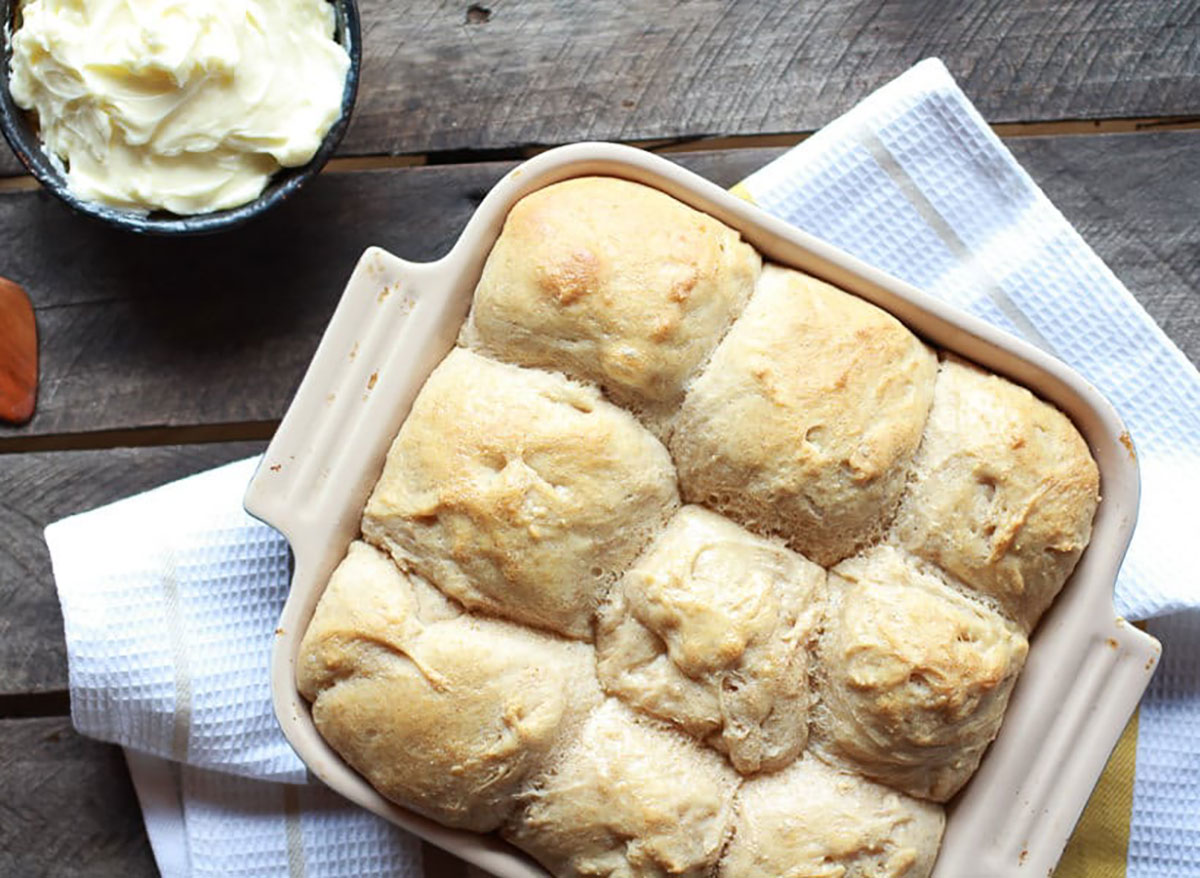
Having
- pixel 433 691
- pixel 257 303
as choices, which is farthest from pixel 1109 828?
pixel 257 303

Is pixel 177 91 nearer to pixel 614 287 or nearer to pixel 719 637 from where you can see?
pixel 614 287

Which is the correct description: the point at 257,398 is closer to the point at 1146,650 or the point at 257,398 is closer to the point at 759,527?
the point at 759,527

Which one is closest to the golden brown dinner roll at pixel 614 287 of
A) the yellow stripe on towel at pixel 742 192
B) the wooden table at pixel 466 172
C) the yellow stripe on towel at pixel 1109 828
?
the yellow stripe on towel at pixel 742 192

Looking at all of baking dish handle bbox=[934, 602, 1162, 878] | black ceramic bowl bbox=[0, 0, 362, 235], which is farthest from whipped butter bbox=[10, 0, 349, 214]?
baking dish handle bbox=[934, 602, 1162, 878]

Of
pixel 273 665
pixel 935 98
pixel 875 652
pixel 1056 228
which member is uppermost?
pixel 935 98

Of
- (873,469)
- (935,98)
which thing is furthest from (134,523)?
(935,98)

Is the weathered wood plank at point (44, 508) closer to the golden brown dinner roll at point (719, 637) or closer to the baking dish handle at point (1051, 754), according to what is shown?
the golden brown dinner roll at point (719, 637)

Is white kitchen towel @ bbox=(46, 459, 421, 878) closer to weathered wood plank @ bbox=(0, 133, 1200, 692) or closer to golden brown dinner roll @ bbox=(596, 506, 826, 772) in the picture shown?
weathered wood plank @ bbox=(0, 133, 1200, 692)

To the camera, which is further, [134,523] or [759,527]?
[134,523]
